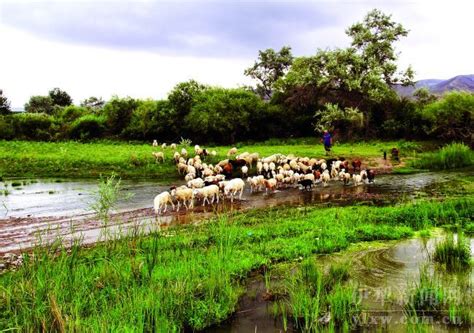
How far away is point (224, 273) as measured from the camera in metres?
8.52

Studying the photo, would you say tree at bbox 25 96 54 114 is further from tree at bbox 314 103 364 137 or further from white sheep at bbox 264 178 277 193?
white sheep at bbox 264 178 277 193

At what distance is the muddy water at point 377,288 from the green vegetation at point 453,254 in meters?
0.29

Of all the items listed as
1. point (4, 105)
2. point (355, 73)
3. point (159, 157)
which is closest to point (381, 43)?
point (355, 73)

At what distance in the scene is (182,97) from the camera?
41500 millimetres

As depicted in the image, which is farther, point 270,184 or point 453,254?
point 270,184

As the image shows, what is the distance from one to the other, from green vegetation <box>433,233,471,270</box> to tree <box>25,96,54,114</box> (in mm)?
67773

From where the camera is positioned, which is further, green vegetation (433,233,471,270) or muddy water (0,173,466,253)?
muddy water (0,173,466,253)

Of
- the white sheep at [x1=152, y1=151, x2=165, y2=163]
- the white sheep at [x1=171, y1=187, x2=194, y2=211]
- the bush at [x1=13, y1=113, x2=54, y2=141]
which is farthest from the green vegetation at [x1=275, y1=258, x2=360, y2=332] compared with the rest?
the bush at [x1=13, y1=113, x2=54, y2=141]

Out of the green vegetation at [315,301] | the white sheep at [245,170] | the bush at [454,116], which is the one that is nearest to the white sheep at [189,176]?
the white sheep at [245,170]

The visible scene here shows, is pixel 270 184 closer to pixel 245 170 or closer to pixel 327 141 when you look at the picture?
pixel 245 170

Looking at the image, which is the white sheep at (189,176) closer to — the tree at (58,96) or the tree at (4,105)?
the tree at (4,105)

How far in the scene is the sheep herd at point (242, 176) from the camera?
1888 centimetres

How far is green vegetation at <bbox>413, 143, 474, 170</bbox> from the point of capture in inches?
1072

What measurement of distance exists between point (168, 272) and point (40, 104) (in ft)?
225
